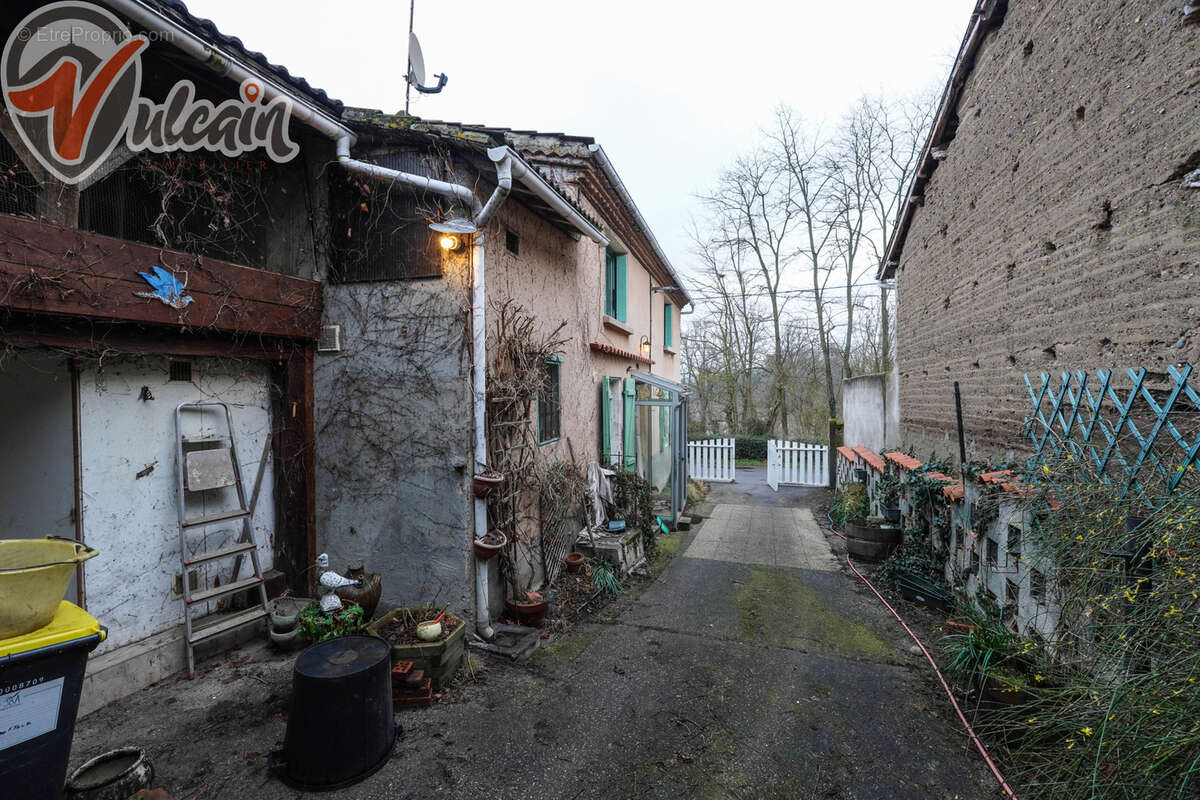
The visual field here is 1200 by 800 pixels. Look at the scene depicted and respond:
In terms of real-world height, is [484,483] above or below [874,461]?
above

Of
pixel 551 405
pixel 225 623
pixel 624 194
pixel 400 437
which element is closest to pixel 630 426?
pixel 551 405

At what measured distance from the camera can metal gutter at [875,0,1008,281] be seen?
5.51m

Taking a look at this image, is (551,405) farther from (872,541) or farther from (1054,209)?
(1054,209)

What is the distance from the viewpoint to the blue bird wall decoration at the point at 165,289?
3.45 m

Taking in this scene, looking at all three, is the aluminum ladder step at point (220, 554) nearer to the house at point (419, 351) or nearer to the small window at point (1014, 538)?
the house at point (419, 351)

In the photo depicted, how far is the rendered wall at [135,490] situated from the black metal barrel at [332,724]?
1.94 m

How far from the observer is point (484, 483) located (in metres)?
4.21

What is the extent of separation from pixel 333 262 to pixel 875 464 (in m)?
8.06

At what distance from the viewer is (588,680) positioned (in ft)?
12.8

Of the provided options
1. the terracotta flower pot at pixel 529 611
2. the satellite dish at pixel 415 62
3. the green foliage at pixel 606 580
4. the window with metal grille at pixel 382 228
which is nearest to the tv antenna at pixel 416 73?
the satellite dish at pixel 415 62

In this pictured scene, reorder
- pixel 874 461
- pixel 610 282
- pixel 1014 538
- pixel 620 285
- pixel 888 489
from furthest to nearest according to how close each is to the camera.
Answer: pixel 620 285, pixel 610 282, pixel 874 461, pixel 888 489, pixel 1014 538

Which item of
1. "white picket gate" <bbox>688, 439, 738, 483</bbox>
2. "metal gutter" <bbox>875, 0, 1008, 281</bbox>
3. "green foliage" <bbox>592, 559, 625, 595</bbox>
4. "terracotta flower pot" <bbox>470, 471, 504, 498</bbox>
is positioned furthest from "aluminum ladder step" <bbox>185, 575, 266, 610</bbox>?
"white picket gate" <bbox>688, 439, 738, 483</bbox>

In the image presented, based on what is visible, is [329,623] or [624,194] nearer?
[329,623]

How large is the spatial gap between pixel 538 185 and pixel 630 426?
5099 mm
